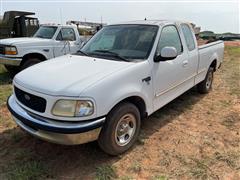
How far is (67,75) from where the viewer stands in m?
3.27

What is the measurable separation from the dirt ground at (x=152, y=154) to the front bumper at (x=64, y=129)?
1.74ft

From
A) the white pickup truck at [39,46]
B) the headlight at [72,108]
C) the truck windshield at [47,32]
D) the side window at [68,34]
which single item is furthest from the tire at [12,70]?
the headlight at [72,108]

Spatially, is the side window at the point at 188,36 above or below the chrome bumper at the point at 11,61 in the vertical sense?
above

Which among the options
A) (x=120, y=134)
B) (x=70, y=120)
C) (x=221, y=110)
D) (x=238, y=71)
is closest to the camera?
(x=70, y=120)

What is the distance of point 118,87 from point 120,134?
705mm

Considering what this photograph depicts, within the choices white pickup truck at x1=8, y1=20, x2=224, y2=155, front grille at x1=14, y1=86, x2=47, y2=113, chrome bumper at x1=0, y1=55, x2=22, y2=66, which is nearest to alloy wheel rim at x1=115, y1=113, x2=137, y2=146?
white pickup truck at x1=8, y1=20, x2=224, y2=155

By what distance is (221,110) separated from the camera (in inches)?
207

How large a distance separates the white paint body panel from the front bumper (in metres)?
0.07

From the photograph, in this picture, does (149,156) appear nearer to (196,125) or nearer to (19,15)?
(196,125)

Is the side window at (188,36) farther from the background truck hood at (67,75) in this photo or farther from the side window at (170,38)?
the background truck hood at (67,75)

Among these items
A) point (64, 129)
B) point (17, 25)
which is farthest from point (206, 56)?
point (17, 25)

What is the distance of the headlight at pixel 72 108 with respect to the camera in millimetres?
2879

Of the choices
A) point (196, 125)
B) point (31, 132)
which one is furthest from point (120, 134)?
point (196, 125)

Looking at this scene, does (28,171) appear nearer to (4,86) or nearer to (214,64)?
(4,86)
